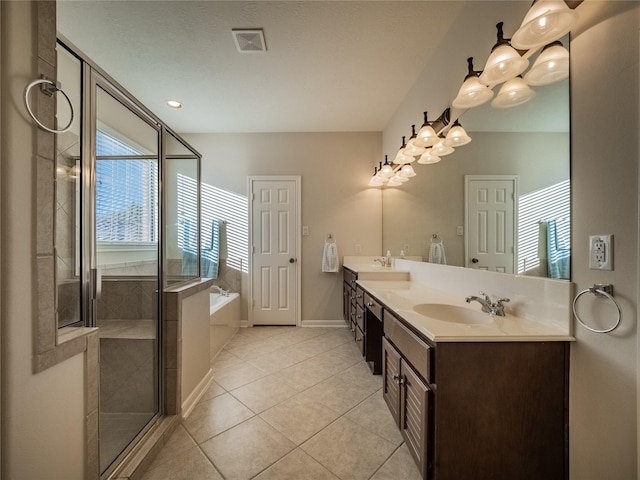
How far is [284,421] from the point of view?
160 cm

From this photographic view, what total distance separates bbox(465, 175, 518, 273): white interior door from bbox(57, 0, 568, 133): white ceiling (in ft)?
1.10

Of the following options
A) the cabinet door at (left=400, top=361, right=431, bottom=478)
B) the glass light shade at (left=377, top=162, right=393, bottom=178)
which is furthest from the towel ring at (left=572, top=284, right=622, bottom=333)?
the glass light shade at (left=377, top=162, right=393, bottom=178)

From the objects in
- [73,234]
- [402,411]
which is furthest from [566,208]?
[73,234]

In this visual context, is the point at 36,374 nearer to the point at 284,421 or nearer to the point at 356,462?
the point at 284,421

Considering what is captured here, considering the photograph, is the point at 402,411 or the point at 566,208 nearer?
the point at 566,208

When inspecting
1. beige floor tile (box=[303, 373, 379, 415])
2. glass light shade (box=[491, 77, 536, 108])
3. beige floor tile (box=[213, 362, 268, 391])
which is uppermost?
glass light shade (box=[491, 77, 536, 108])

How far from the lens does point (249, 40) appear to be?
1.90 m

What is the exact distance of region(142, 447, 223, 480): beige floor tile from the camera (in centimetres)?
123

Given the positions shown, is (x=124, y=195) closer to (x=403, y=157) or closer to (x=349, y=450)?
(x=349, y=450)

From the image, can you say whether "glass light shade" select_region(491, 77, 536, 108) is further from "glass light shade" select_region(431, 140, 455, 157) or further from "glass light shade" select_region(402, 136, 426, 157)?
"glass light shade" select_region(402, 136, 426, 157)

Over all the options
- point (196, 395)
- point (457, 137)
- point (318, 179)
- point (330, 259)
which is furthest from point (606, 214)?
Result: point (318, 179)

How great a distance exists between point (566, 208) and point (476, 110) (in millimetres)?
859

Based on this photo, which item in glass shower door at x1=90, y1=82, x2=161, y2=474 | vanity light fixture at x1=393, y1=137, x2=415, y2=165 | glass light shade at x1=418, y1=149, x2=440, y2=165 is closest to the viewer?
glass shower door at x1=90, y1=82, x2=161, y2=474

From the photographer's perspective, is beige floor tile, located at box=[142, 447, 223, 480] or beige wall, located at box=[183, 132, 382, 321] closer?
beige floor tile, located at box=[142, 447, 223, 480]
